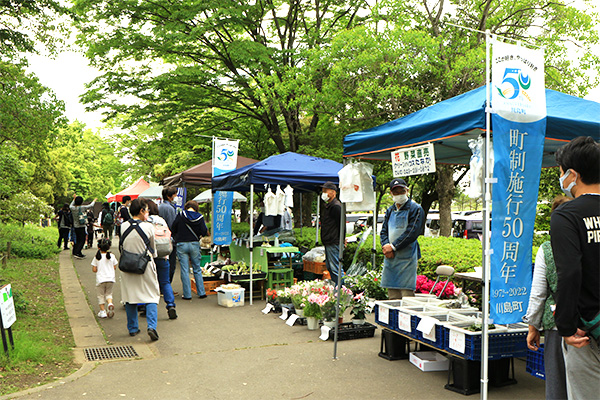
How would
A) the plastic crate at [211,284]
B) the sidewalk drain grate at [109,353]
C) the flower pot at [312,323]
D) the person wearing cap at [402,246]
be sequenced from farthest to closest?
1. the plastic crate at [211,284]
2. the flower pot at [312,323]
3. the person wearing cap at [402,246]
4. the sidewalk drain grate at [109,353]

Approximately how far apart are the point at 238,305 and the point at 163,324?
1.79 meters

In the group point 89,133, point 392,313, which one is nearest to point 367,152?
point 392,313

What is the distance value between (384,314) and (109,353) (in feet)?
11.4

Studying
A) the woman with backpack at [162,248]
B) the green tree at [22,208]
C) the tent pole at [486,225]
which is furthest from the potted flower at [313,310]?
the green tree at [22,208]

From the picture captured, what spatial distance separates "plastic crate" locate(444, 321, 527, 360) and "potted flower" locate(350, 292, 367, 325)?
2.24 m

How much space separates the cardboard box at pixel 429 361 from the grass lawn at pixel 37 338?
3828mm

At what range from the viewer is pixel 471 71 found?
1405 centimetres

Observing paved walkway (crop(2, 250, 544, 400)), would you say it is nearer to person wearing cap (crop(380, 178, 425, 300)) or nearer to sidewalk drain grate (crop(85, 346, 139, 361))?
sidewalk drain grate (crop(85, 346, 139, 361))

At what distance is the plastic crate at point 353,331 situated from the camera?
6.85 meters

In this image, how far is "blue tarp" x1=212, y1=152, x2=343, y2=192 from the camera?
934cm

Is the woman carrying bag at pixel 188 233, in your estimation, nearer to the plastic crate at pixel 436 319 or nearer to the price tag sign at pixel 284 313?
the price tag sign at pixel 284 313

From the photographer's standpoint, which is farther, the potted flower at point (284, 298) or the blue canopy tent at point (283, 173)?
the blue canopy tent at point (283, 173)

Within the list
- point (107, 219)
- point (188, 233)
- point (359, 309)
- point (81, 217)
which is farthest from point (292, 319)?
point (107, 219)

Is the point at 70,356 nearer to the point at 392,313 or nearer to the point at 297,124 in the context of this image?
the point at 392,313
